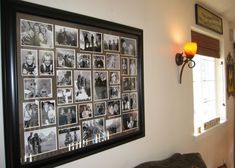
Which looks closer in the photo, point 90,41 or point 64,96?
point 64,96

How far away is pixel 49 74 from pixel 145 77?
3.08 ft

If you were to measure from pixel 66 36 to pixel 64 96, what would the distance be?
13.1 inches

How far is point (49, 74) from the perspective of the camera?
1.29 metres

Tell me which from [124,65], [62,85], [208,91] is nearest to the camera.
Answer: [62,85]

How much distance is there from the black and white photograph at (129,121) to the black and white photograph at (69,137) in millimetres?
427

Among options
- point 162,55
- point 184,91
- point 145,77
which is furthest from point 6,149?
point 184,91

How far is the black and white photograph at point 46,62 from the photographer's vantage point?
1257 mm

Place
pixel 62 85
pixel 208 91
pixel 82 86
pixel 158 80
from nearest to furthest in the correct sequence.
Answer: pixel 62 85 → pixel 82 86 → pixel 158 80 → pixel 208 91

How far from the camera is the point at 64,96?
4.48 feet

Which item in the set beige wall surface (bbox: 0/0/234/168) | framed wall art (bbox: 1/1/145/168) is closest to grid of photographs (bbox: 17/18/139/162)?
framed wall art (bbox: 1/1/145/168)

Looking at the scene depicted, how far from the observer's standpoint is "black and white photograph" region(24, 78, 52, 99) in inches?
47.0

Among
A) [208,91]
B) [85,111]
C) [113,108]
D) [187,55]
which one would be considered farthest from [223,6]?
[85,111]

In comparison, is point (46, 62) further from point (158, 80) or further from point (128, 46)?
point (158, 80)

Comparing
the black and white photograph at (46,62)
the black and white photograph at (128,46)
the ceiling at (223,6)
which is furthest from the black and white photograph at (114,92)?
the ceiling at (223,6)
